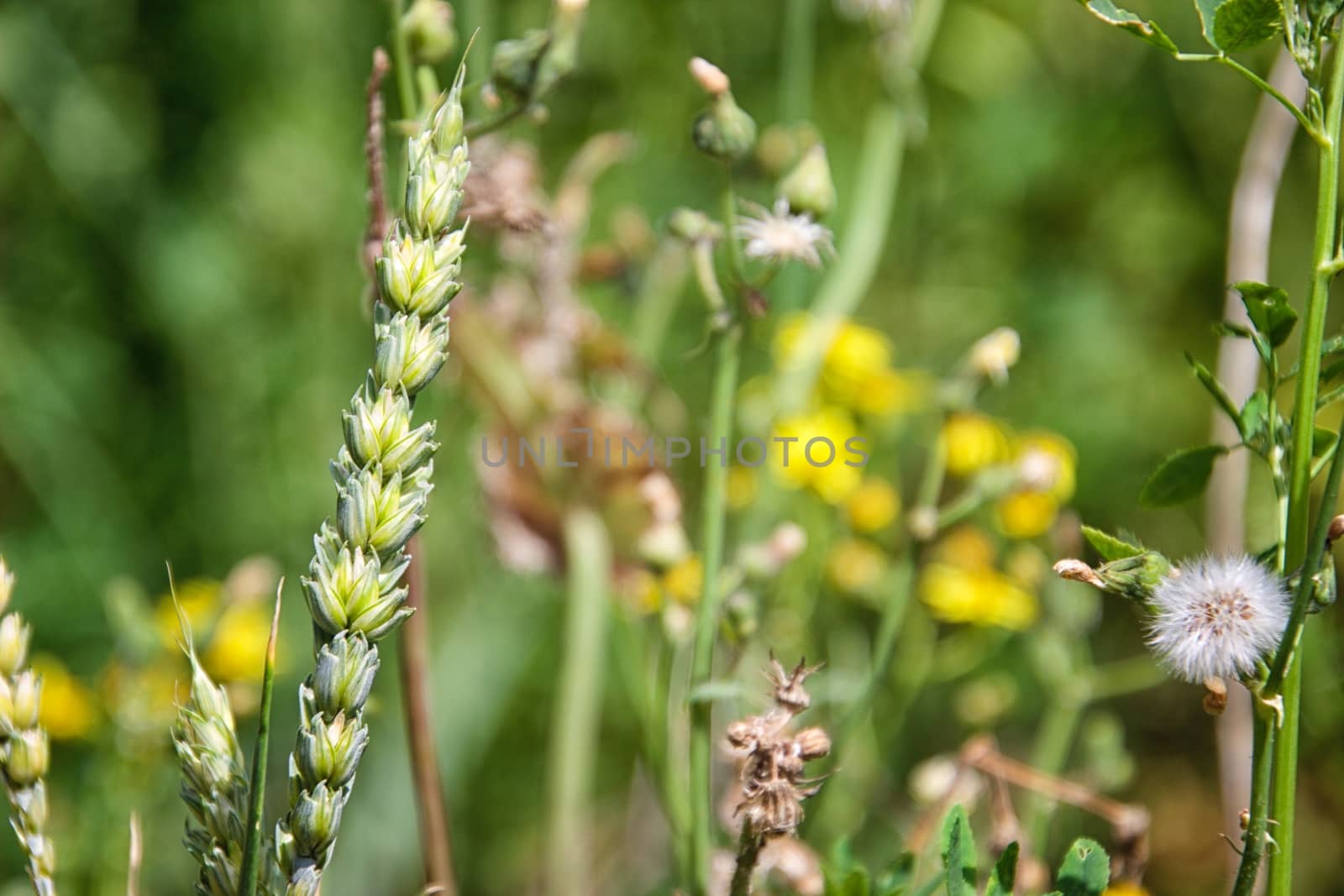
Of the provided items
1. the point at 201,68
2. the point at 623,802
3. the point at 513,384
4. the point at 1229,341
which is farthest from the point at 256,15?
the point at 1229,341

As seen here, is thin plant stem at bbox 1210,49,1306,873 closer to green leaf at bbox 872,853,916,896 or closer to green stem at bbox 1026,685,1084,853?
green stem at bbox 1026,685,1084,853

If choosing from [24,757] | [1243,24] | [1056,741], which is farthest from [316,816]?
[1056,741]

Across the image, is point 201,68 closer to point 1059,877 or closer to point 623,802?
point 623,802

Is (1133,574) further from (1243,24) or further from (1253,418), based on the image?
(1243,24)

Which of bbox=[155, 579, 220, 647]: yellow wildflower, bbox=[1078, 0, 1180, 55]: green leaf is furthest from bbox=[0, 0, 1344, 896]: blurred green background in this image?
bbox=[1078, 0, 1180, 55]: green leaf

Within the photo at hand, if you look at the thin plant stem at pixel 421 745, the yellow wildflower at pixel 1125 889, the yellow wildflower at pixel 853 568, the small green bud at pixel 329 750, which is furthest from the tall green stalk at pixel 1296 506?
the yellow wildflower at pixel 853 568

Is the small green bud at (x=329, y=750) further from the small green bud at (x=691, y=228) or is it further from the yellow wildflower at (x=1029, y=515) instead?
the yellow wildflower at (x=1029, y=515)
